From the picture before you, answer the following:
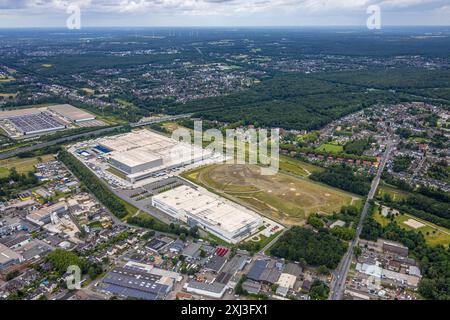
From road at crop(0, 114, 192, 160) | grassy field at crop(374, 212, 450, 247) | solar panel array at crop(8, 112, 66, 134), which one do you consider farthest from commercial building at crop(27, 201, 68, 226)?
solar panel array at crop(8, 112, 66, 134)

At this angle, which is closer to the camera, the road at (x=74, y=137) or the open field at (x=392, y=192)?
the open field at (x=392, y=192)

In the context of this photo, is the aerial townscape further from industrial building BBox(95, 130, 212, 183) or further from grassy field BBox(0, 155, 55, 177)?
grassy field BBox(0, 155, 55, 177)

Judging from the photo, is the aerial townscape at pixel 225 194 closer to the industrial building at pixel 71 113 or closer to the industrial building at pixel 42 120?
the industrial building at pixel 42 120

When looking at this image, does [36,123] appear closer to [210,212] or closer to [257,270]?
[210,212]

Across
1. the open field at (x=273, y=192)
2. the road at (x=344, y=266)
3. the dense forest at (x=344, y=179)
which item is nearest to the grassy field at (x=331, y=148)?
the dense forest at (x=344, y=179)

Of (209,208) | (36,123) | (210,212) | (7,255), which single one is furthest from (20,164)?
(210,212)
